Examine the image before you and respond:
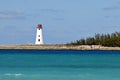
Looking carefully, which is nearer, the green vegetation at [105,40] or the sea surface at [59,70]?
the sea surface at [59,70]

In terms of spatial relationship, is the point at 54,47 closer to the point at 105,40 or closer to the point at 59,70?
the point at 105,40

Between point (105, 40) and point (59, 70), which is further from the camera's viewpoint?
point (105, 40)

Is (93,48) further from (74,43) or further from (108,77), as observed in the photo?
(108,77)

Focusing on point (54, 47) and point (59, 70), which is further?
point (54, 47)

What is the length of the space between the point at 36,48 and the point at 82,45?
41.6ft

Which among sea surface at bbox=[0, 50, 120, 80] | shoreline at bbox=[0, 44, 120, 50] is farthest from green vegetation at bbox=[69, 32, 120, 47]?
sea surface at bbox=[0, 50, 120, 80]

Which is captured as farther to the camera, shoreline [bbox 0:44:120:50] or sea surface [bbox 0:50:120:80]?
shoreline [bbox 0:44:120:50]

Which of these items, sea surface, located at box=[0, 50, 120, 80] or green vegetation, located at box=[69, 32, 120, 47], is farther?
green vegetation, located at box=[69, 32, 120, 47]

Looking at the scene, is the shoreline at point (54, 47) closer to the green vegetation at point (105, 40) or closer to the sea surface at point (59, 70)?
the green vegetation at point (105, 40)

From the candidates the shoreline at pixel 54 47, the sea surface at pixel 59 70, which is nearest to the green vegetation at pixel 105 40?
the shoreline at pixel 54 47

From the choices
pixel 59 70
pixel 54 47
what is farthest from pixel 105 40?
pixel 59 70

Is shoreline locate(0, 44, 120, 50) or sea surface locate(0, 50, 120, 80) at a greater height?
shoreline locate(0, 44, 120, 50)

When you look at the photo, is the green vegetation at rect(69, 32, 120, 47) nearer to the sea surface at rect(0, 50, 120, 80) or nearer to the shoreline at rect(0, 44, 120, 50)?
the shoreline at rect(0, 44, 120, 50)

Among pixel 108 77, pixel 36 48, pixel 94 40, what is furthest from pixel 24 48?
pixel 108 77
